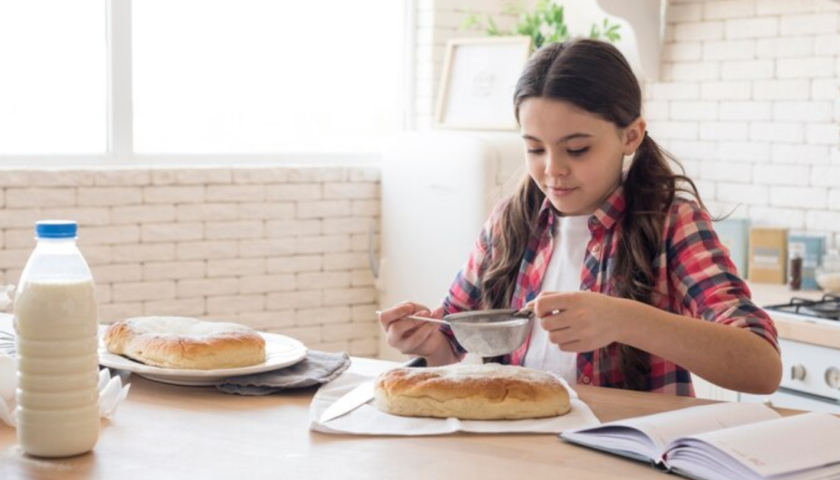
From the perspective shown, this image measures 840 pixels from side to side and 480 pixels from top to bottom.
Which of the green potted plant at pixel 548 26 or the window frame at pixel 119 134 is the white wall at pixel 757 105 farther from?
the window frame at pixel 119 134

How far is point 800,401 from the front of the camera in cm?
313

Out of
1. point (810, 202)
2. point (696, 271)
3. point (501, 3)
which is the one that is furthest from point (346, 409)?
point (501, 3)

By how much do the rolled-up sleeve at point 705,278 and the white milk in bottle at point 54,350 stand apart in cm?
105

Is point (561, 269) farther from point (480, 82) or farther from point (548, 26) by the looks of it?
point (548, 26)

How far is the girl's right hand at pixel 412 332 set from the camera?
2.09 meters

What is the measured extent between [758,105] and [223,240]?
196cm

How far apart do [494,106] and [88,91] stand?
4.82 ft

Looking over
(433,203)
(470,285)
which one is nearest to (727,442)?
(470,285)

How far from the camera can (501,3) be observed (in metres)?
4.83

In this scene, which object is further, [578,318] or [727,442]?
[578,318]

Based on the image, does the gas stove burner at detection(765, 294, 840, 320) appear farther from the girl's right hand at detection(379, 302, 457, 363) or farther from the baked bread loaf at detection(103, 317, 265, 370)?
the baked bread loaf at detection(103, 317, 265, 370)

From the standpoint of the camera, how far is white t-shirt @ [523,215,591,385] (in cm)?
217


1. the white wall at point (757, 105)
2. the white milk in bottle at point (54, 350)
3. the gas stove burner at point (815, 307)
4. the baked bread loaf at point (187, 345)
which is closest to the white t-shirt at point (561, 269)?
the baked bread loaf at point (187, 345)

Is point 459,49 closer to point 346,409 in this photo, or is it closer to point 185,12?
point 185,12
